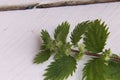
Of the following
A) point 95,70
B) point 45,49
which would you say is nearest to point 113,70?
point 95,70

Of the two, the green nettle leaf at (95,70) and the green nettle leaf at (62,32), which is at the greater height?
the green nettle leaf at (62,32)

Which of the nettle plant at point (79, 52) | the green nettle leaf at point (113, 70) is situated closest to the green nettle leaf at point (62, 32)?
the nettle plant at point (79, 52)

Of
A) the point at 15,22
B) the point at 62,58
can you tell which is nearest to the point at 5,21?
the point at 15,22

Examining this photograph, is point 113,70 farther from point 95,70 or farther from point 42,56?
point 42,56

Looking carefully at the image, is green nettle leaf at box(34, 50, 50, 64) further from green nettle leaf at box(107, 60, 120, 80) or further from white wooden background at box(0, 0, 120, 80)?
green nettle leaf at box(107, 60, 120, 80)

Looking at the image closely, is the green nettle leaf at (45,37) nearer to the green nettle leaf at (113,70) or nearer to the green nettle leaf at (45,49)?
the green nettle leaf at (45,49)

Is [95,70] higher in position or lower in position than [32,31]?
lower
